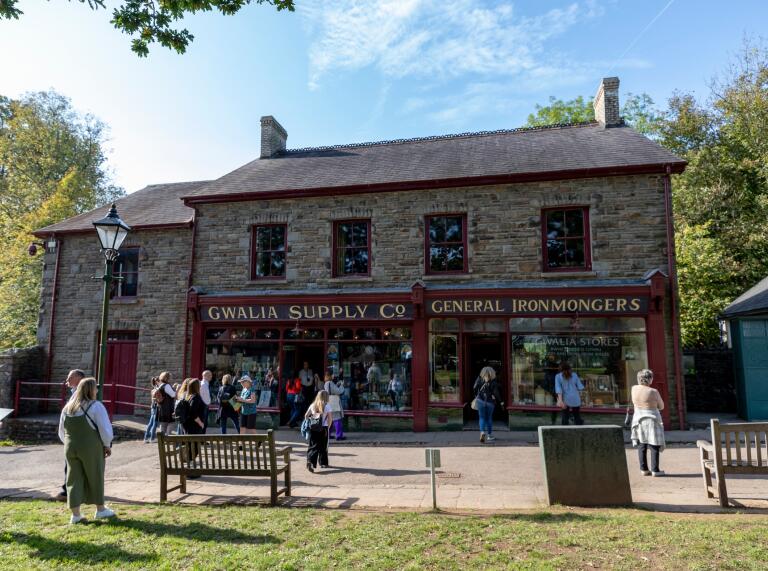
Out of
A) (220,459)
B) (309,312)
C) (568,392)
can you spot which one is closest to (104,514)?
(220,459)

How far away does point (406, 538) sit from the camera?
5191 millimetres

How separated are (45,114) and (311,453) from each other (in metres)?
31.1

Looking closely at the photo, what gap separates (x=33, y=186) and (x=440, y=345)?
2607 centimetres

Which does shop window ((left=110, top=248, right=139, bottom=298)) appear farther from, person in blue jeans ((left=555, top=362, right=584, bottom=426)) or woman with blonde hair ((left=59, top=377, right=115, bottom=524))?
person in blue jeans ((left=555, top=362, right=584, bottom=426))

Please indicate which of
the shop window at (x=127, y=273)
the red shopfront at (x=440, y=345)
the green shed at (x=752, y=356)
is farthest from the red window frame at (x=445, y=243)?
the shop window at (x=127, y=273)

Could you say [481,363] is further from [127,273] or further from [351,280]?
[127,273]

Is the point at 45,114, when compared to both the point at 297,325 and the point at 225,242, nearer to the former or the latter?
the point at 225,242

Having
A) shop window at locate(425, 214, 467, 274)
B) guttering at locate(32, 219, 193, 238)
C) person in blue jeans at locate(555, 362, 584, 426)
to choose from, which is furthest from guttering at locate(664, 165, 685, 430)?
guttering at locate(32, 219, 193, 238)

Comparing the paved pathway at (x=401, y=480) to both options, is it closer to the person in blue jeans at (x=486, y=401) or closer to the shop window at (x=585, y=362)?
the person in blue jeans at (x=486, y=401)

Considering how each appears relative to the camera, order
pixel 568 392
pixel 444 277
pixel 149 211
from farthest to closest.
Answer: pixel 149 211 → pixel 444 277 → pixel 568 392

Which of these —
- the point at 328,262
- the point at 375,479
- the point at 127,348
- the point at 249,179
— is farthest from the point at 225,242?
the point at 375,479

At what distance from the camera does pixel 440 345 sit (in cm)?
1341

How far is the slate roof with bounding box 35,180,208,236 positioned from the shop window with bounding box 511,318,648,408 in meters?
10.7

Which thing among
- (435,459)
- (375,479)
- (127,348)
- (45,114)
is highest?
(45,114)
